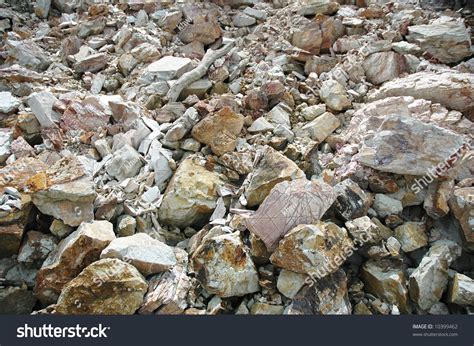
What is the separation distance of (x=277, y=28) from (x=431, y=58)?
411 cm

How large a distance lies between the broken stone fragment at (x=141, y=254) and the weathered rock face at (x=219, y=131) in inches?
86.9

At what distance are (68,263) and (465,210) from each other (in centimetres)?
587

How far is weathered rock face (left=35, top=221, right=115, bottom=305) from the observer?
5180 mm

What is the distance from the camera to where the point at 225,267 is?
4.99 metres

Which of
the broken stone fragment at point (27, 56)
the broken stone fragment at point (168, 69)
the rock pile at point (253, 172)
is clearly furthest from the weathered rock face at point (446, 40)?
the broken stone fragment at point (27, 56)

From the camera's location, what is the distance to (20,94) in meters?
8.63

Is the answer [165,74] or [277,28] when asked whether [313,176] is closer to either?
[165,74]

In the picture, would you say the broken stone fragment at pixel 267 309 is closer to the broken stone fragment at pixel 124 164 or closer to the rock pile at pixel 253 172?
the rock pile at pixel 253 172

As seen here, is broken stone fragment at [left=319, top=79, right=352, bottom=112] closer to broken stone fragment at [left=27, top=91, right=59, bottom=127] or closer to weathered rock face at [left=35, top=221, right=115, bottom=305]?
weathered rock face at [left=35, top=221, right=115, bottom=305]

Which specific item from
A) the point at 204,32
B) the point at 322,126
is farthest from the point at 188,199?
the point at 204,32

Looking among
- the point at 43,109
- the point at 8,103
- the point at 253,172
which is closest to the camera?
the point at 253,172

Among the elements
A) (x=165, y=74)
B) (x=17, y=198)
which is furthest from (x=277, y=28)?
(x=17, y=198)

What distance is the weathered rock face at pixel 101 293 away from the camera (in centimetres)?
470

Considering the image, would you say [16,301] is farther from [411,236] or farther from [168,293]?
[411,236]
